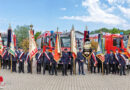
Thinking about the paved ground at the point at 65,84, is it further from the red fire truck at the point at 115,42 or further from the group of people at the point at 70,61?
the red fire truck at the point at 115,42

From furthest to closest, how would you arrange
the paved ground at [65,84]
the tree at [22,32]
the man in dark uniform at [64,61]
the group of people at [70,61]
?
the tree at [22,32] → the group of people at [70,61] → the man in dark uniform at [64,61] → the paved ground at [65,84]

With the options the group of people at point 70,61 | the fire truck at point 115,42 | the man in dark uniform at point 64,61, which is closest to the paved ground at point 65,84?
the man in dark uniform at point 64,61

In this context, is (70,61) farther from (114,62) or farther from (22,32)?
(22,32)

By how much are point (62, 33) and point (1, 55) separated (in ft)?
18.7

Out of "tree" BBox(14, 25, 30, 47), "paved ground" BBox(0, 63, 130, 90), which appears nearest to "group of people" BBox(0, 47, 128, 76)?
"paved ground" BBox(0, 63, 130, 90)

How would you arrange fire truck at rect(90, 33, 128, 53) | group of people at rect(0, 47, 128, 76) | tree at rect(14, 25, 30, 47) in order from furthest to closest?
tree at rect(14, 25, 30, 47) < fire truck at rect(90, 33, 128, 53) < group of people at rect(0, 47, 128, 76)

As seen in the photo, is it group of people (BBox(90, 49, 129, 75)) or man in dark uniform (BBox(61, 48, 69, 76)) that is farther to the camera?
group of people (BBox(90, 49, 129, 75))

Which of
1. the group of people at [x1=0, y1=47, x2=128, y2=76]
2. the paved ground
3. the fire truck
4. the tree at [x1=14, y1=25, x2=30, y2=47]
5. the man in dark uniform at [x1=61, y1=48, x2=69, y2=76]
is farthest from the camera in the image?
the tree at [x1=14, y1=25, x2=30, y2=47]

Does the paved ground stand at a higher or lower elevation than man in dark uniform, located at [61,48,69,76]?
lower

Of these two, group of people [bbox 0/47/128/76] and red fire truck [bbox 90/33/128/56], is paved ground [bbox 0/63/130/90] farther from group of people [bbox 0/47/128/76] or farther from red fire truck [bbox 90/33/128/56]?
red fire truck [bbox 90/33/128/56]


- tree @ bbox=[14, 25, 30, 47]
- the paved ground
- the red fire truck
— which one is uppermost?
tree @ bbox=[14, 25, 30, 47]

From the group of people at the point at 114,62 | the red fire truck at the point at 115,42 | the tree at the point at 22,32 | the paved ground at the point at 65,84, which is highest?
the tree at the point at 22,32

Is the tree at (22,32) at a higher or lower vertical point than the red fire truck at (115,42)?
higher

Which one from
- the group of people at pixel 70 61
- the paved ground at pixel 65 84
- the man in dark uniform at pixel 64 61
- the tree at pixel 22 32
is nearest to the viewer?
the paved ground at pixel 65 84
